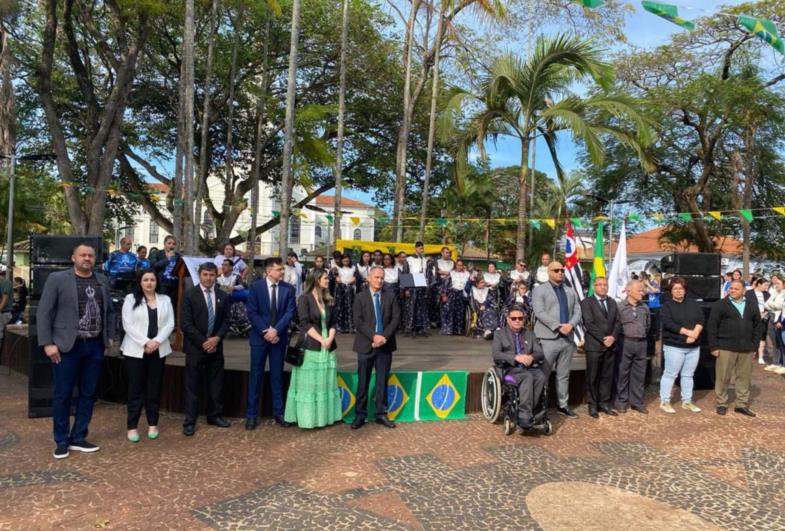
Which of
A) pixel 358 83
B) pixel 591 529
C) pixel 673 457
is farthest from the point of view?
pixel 358 83

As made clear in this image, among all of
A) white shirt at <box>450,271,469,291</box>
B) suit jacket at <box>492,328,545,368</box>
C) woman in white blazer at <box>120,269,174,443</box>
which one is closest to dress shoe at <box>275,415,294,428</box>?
woman in white blazer at <box>120,269,174,443</box>

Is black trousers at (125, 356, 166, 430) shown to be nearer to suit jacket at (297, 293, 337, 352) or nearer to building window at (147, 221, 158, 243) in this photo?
suit jacket at (297, 293, 337, 352)

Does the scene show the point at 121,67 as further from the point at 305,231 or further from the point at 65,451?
the point at 305,231

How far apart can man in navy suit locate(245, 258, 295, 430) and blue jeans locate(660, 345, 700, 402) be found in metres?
4.65

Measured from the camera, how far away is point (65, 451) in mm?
4809

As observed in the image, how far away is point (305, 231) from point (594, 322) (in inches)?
2073

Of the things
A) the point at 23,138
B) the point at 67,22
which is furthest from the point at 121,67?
the point at 23,138

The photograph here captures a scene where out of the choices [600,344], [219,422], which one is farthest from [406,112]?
[219,422]

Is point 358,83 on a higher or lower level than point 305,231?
higher

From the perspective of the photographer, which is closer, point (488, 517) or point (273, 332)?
point (488, 517)

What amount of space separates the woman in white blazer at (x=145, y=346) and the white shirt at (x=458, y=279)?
7.15m

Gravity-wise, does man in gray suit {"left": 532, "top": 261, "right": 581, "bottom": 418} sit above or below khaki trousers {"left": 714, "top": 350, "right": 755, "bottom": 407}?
above

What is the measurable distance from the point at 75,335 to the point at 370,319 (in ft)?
8.71

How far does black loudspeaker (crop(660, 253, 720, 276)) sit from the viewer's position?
824 centimetres
